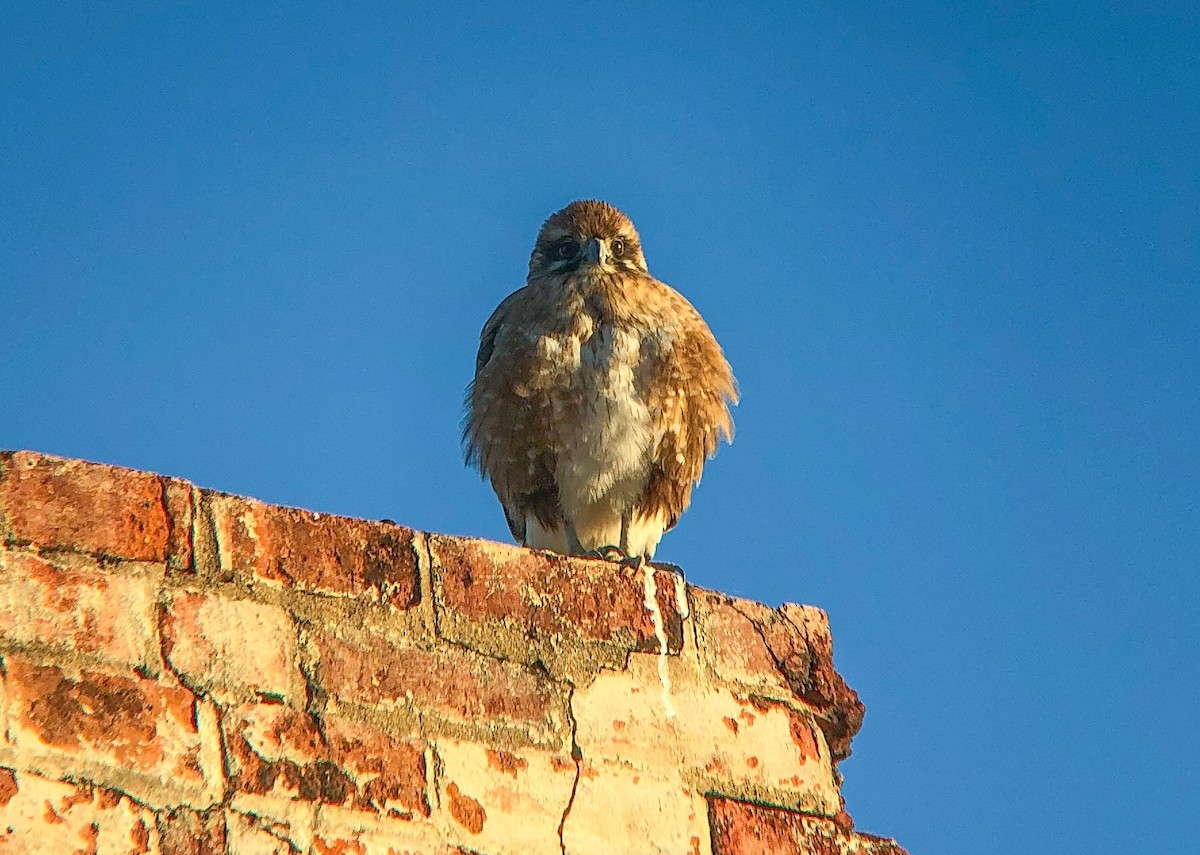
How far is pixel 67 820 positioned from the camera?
1.78 metres

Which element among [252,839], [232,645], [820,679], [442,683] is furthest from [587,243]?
[252,839]

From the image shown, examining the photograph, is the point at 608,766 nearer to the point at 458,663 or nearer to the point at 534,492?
the point at 458,663

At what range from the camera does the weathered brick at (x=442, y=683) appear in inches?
84.0

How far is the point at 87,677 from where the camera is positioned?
1907 mm

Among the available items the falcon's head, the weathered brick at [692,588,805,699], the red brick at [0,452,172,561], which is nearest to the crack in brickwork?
the weathered brick at [692,588,805,699]

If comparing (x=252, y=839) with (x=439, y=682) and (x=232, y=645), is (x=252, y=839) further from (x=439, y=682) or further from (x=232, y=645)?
(x=439, y=682)

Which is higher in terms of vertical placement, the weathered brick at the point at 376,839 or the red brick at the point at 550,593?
the red brick at the point at 550,593

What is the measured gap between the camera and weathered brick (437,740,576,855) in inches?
82.8

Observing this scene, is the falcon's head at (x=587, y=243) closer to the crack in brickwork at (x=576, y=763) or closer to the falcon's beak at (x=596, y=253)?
the falcon's beak at (x=596, y=253)

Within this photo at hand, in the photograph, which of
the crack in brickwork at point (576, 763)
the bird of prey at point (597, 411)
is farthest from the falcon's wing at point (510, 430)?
the crack in brickwork at point (576, 763)

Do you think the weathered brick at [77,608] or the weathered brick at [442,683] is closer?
the weathered brick at [77,608]

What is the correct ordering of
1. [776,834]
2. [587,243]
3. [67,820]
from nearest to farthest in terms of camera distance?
1. [67,820]
2. [776,834]
3. [587,243]

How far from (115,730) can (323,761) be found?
0.87 ft

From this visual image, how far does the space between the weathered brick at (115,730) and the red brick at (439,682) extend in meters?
0.21
